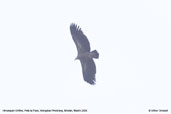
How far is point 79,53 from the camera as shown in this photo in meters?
27.0


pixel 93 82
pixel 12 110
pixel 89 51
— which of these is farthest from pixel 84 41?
pixel 12 110

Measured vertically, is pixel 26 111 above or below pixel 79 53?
below

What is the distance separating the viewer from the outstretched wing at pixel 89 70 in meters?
26.9

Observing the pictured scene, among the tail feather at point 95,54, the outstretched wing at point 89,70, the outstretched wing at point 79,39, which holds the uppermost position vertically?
the outstretched wing at point 79,39

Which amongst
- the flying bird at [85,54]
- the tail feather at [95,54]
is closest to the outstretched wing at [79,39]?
the flying bird at [85,54]

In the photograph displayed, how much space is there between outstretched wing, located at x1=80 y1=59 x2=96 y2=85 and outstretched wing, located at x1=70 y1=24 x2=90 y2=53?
24.5 inches

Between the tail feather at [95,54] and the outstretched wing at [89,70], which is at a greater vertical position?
the tail feather at [95,54]

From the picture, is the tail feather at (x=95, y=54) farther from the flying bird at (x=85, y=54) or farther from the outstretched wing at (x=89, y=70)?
the outstretched wing at (x=89, y=70)

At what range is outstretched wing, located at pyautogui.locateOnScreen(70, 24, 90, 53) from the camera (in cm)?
2622

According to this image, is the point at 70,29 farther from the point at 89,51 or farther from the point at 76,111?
the point at 76,111

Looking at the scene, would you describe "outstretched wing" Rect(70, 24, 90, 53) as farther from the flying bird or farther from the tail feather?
the tail feather

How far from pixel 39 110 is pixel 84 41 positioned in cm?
364

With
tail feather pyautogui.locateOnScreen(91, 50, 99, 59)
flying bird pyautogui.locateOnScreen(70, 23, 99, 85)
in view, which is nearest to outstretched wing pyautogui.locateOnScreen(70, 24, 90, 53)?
flying bird pyautogui.locateOnScreen(70, 23, 99, 85)

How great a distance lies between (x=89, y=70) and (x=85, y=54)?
1075 mm
